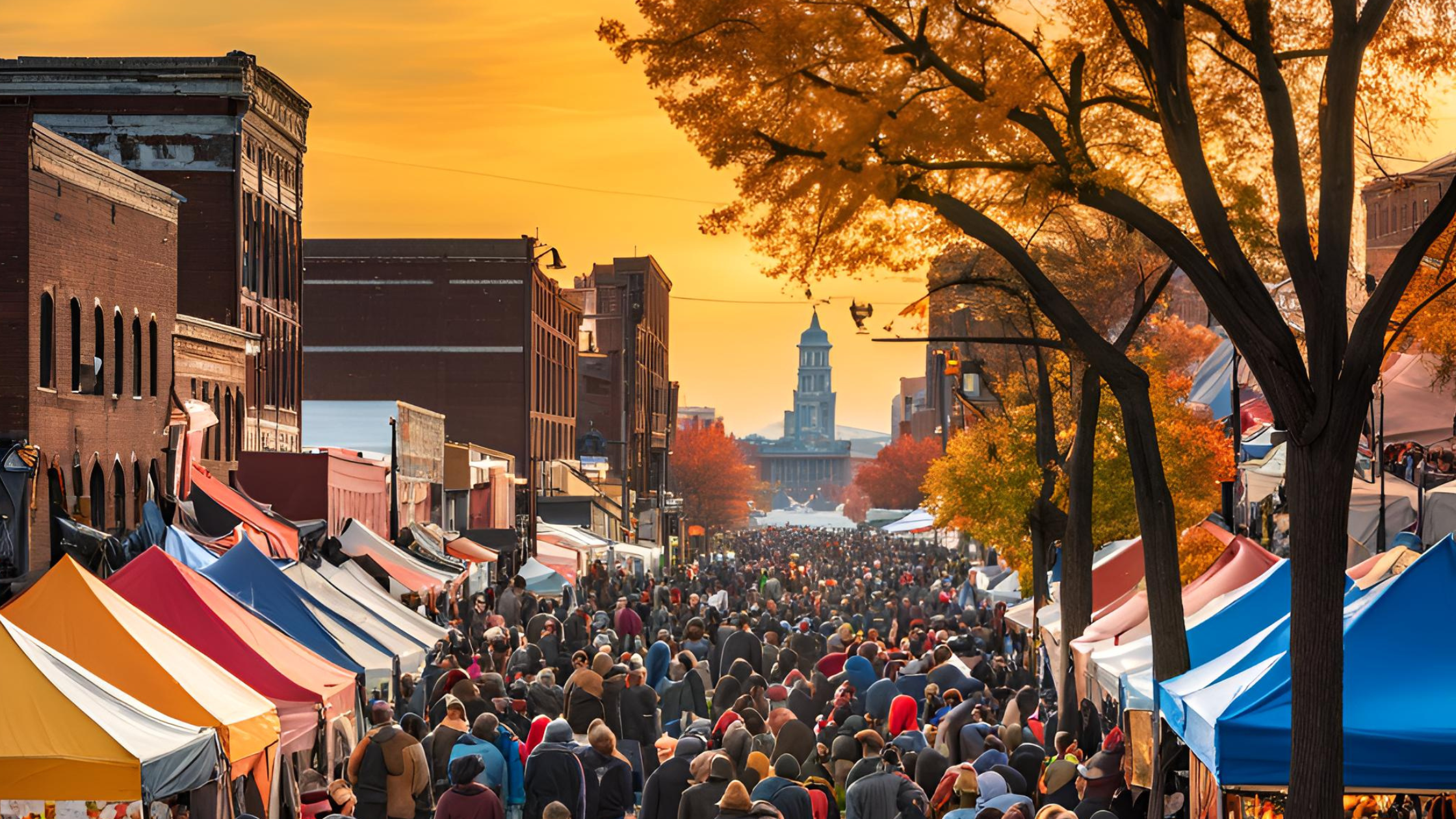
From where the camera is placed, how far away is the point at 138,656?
13688 mm

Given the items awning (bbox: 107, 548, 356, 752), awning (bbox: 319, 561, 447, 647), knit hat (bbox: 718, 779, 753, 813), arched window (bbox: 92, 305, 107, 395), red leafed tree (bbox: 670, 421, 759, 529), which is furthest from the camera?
red leafed tree (bbox: 670, 421, 759, 529)

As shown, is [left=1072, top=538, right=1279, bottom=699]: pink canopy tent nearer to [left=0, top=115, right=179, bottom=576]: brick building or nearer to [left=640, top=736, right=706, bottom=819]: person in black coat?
[left=640, top=736, right=706, bottom=819]: person in black coat

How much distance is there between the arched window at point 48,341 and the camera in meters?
25.0

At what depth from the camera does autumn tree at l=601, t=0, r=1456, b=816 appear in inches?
390

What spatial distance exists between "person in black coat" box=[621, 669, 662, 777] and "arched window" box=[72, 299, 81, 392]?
11920mm

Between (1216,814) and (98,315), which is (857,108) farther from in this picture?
(98,315)

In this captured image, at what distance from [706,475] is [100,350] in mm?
116928

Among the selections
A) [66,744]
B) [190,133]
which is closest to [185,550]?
[66,744]

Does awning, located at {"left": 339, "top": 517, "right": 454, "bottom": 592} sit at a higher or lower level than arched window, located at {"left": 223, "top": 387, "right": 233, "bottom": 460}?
lower

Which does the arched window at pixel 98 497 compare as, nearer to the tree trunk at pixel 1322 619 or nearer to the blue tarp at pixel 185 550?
the blue tarp at pixel 185 550

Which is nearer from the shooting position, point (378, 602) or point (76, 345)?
point (378, 602)

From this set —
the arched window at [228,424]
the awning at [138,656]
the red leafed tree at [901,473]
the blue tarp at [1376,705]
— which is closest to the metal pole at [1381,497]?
the blue tarp at [1376,705]

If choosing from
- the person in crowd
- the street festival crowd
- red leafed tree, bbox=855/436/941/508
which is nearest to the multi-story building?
red leafed tree, bbox=855/436/941/508

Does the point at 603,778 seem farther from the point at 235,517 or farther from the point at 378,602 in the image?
the point at 235,517
